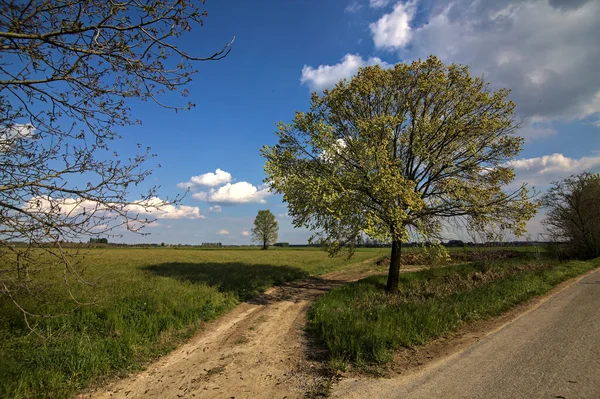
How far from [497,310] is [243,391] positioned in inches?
339

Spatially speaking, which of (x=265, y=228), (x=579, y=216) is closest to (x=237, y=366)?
(x=579, y=216)

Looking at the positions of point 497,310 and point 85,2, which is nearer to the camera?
point 85,2

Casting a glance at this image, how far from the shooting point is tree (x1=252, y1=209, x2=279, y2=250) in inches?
3984

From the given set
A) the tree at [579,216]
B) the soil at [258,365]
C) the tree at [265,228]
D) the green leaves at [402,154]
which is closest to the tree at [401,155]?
the green leaves at [402,154]

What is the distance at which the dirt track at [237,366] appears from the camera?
20.0 ft

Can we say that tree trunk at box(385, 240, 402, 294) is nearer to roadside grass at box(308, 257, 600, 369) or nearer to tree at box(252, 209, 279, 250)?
roadside grass at box(308, 257, 600, 369)

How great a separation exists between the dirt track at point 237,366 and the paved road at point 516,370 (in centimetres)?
137

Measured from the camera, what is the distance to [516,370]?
5.95m

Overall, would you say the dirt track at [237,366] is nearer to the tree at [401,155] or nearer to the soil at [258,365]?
the soil at [258,365]

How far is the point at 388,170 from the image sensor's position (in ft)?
43.0

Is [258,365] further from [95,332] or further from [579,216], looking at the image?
[579,216]

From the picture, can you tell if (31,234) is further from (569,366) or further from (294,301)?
(294,301)

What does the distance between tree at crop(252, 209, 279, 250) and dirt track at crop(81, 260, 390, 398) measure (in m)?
90.6

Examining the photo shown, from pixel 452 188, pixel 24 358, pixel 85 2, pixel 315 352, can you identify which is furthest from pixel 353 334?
pixel 452 188
